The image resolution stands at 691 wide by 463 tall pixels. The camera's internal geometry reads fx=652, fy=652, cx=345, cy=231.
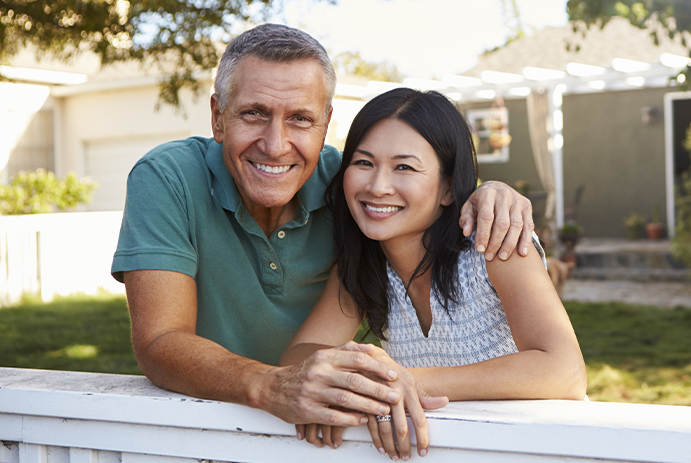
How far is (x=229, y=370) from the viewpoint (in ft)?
4.75

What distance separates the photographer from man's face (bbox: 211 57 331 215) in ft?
6.59

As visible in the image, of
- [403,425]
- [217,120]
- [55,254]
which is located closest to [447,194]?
[217,120]

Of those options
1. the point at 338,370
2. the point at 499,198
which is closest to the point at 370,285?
the point at 499,198

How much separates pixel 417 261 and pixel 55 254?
23.4 feet

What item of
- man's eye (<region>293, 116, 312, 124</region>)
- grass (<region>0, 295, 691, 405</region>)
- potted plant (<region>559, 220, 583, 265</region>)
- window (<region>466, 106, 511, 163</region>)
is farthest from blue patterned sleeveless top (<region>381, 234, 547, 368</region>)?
window (<region>466, 106, 511, 163</region>)

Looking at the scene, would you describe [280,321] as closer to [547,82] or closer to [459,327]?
[459,327]

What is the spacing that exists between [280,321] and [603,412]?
1.23 m

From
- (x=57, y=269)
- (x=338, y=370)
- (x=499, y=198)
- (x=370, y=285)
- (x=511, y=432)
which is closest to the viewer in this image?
(x=511, y=432)

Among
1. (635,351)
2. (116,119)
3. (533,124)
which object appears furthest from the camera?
(533,124)

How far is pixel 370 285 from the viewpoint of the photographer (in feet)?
7.22

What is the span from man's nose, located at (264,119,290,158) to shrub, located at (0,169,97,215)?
8503 millimetres

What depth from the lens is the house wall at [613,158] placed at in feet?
46.6

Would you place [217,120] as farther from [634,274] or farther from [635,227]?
[635,227]

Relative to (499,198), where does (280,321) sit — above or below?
below
